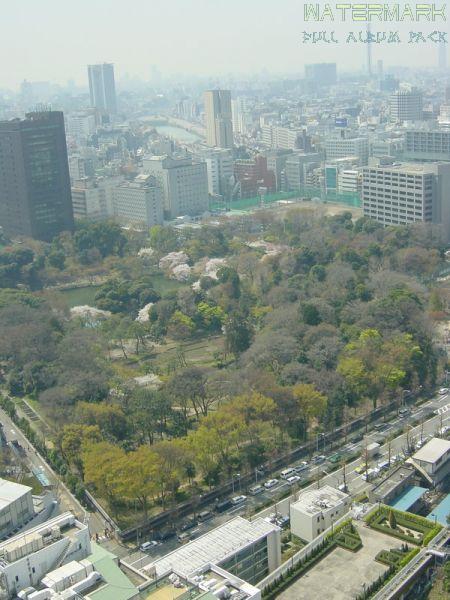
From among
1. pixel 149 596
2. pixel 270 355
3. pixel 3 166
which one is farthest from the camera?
pixel 3 166

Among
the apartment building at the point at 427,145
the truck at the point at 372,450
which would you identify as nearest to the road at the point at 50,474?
the truck at the point at 372,450

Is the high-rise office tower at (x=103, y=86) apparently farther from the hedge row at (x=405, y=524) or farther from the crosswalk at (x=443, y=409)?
the hedge row at (x=405, y=524)

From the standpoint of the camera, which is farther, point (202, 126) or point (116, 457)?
point (202, 126)

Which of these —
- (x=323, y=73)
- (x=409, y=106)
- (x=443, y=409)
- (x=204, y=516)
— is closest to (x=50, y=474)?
(x=204, y=516)

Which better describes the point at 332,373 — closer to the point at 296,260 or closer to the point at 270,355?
the point at 270,355

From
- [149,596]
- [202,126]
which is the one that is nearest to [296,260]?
[149,596]

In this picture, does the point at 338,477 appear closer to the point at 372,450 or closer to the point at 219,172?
the point at 372,450
